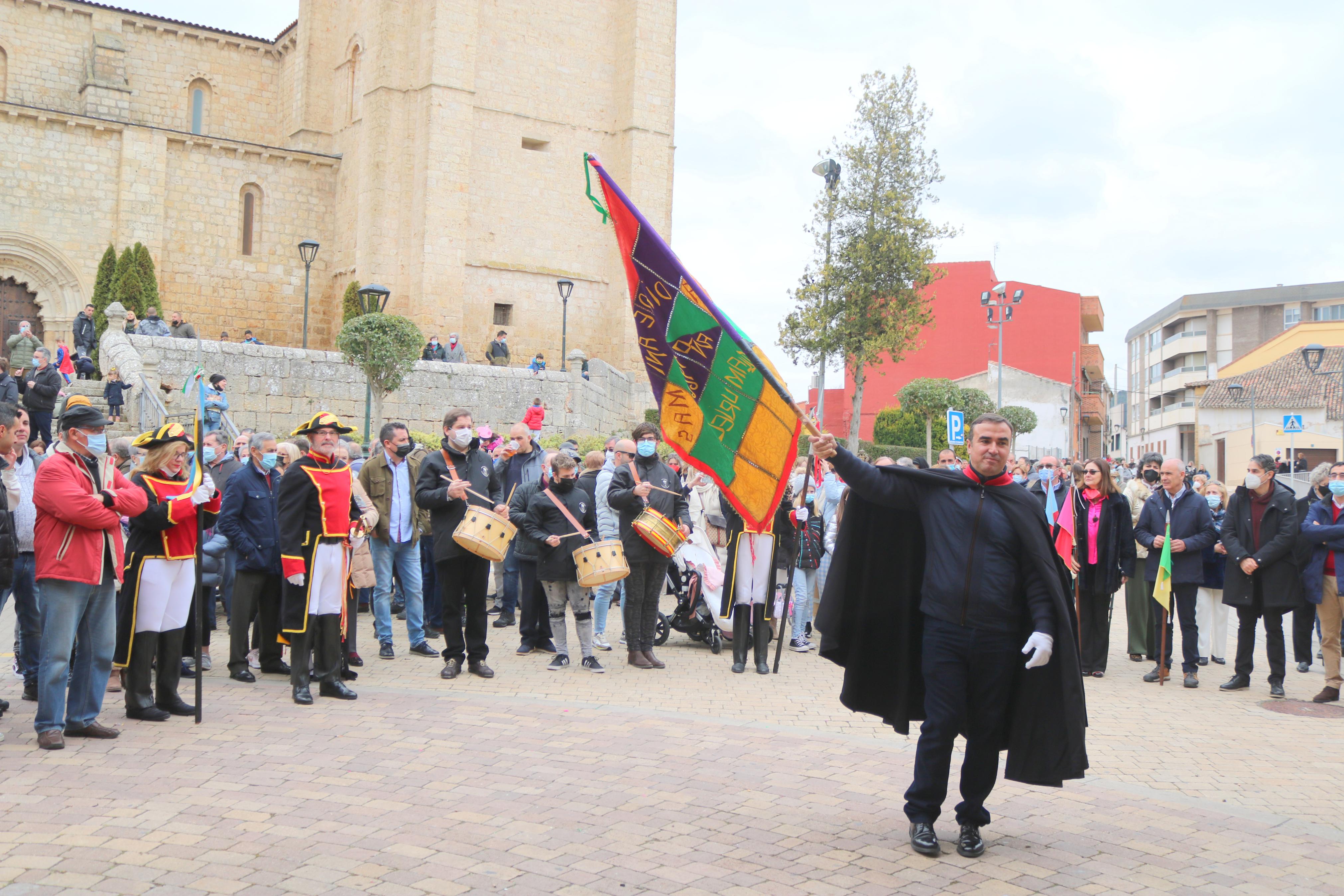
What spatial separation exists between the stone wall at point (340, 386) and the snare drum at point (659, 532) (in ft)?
50.0

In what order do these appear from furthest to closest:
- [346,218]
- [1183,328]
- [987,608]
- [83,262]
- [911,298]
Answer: [1183,328] < [346,218] < [83,262] < [911,298] < [987,608]

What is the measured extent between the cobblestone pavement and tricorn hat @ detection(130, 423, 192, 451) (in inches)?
68.2

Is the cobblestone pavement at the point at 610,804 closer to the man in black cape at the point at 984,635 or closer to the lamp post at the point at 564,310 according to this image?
the man in black cape at the point at 984,635

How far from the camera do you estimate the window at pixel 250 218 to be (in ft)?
113

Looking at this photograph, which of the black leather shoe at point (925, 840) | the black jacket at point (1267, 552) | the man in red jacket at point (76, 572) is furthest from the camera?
the black jacket at point (1267, 552)

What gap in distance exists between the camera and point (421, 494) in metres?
8.63

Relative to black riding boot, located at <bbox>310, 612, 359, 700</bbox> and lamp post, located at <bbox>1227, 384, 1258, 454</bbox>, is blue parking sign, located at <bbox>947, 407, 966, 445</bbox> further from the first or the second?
lamp post, located at <bbox>1227, 384, 1258, 454</bbox>

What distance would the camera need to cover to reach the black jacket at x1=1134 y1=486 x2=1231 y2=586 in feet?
31.5

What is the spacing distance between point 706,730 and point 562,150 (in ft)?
108

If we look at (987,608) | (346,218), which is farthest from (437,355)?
(987,608)

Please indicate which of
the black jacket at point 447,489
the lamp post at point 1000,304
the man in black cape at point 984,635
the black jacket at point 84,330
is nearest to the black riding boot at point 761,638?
the black jacket at point 447,489

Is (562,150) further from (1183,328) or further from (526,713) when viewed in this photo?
(1183,328)

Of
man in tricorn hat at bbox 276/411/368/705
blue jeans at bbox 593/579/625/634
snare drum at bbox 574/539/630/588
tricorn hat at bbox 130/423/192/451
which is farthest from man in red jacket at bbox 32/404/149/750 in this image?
blue jeans at bbox 593/579/625/634

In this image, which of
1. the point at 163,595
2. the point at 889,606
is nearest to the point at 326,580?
the point at 163,595
